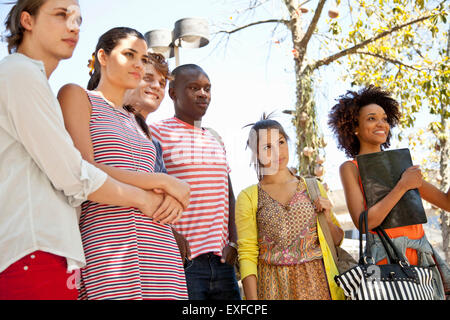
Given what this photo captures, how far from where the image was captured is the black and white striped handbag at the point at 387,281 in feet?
8.22

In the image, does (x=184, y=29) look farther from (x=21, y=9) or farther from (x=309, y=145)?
(x=21, y=9)

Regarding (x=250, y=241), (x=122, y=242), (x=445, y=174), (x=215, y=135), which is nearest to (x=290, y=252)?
(x=250, y=241)

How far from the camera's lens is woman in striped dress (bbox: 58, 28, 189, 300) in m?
1.86

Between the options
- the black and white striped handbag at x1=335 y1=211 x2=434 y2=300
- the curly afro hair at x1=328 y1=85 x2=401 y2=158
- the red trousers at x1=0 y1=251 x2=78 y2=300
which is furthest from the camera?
the curly afro hair at x1=328 y1=85 x2=401 y2=158

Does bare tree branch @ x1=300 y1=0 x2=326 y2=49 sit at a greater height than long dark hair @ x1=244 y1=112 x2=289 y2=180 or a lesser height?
greater

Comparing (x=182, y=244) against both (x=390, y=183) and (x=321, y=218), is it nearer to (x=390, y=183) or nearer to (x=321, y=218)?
(x=321, y=218)

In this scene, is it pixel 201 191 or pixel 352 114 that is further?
pixel 352 114

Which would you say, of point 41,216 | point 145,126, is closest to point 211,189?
point 145,126

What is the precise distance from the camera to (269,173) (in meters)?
3.16

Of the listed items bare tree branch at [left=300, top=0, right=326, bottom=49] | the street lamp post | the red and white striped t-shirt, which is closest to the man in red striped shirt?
the red and white striped t-shirt

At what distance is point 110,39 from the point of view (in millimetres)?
2393

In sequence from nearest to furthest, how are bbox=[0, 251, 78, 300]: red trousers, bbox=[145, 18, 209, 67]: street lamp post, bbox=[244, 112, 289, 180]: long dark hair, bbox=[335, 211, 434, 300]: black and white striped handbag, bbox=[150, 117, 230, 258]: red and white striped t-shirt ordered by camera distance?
bbox=[0, 251, 78, 300]: red trousers < bbox=[335, 211, 434, 300]: black and white striped handbag < bbox=[150, 117, 230, 258]: red and white striped t-shirt < bbox=[244, 112, 289, 180]: long dark hair < bbox=[145, 18, 209, 67]: street lamp post

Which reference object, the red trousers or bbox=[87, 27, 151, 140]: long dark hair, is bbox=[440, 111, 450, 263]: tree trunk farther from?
the red trousers

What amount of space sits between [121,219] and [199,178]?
3.47ft
